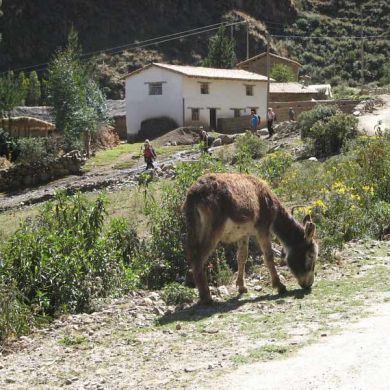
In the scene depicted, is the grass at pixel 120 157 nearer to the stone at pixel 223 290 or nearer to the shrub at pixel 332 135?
the shrub at pixel 332 135

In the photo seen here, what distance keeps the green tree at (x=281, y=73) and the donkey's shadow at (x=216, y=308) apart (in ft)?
180

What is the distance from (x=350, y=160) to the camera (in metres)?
17.1

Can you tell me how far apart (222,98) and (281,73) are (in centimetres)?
1620

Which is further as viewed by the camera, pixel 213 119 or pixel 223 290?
pixel 213 119

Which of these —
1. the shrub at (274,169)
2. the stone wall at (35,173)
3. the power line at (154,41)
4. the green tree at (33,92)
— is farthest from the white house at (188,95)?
the power line at (154,41)

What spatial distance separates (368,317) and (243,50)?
7980 cm

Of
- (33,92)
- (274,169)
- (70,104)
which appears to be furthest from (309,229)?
(33,92)

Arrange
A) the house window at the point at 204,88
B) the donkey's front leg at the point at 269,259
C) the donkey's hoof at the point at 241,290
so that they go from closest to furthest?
the donkey's front leg at the point at 269,259
the donkey's hoof at the point at 241,290
the house window at the point at 204,88

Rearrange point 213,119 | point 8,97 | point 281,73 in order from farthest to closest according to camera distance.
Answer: point 281,73
point 213,119
point 8,97

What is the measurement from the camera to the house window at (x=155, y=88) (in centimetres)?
4766

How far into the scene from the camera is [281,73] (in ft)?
206

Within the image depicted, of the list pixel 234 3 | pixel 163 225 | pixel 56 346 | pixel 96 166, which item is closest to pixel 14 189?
pixel 96 166

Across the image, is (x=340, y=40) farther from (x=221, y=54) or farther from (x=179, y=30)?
(x=221, y=54)

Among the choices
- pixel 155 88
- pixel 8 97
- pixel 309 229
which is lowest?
pixel 309 229
